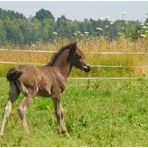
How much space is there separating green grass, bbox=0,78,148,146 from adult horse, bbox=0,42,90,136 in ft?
1.13

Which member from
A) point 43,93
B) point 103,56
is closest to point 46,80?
point 43,93

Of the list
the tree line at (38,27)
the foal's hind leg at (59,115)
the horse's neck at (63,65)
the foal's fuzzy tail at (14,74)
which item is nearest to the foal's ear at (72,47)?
the horse's neck at (63,65)

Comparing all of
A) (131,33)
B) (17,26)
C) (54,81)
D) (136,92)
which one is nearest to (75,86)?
(136,92)

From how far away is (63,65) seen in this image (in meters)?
9.59

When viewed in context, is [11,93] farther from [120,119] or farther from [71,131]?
Result: [120,119]

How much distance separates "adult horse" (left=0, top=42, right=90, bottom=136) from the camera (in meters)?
8.58

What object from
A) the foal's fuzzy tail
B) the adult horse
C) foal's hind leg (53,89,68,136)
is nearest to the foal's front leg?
the adult horse

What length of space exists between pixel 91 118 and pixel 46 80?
1.65 m

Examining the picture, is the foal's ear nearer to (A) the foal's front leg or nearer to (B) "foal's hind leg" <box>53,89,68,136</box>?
(B) "foal's hind leg" <box>53,89,68,136</box>

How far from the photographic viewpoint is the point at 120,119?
10.4 meters

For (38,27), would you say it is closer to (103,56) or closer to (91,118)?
(103,56)

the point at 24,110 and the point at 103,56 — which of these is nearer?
the point at 24,110

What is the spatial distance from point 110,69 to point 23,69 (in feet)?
32.6

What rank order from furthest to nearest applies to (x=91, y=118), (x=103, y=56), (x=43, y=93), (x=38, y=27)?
(x=38, y=27) < (x=103, y=56) < (x=91, y=118) < (x=43, y=93)
